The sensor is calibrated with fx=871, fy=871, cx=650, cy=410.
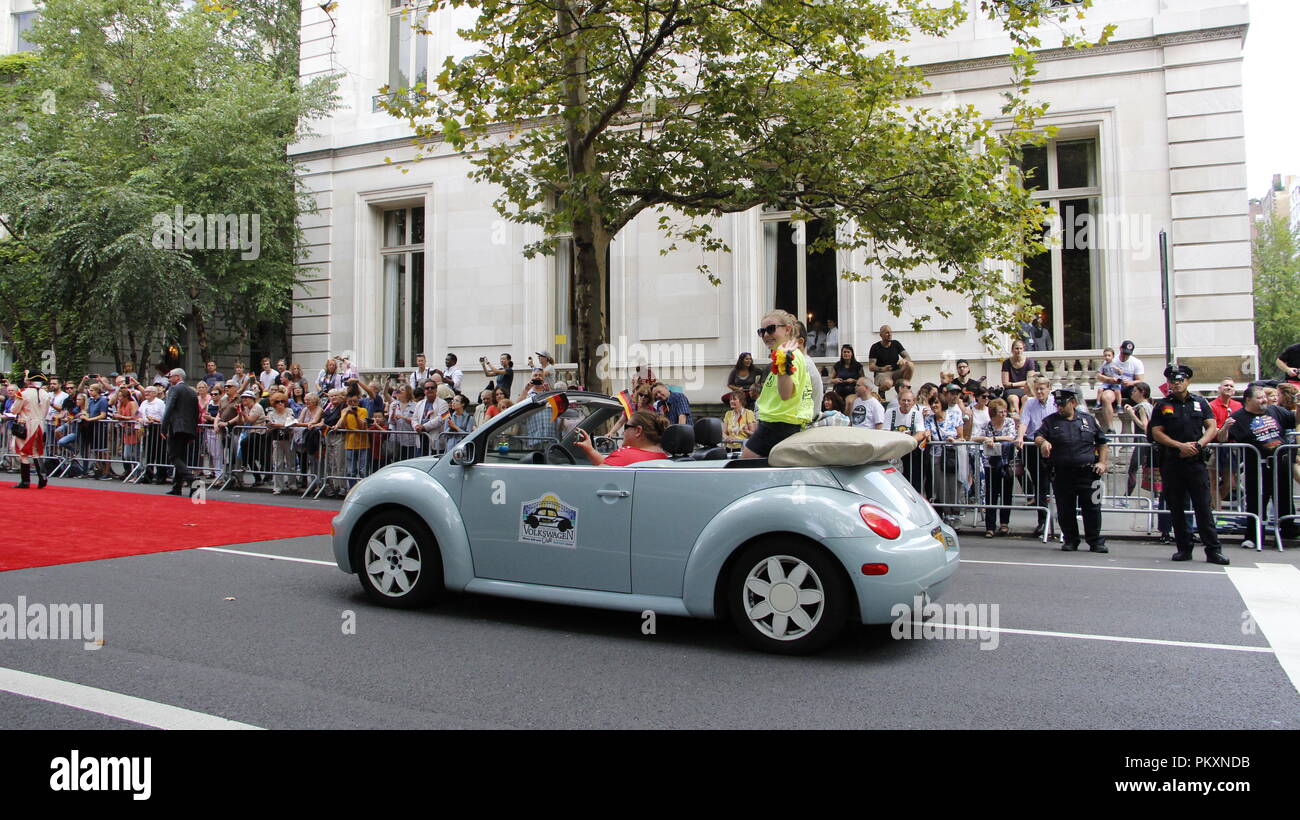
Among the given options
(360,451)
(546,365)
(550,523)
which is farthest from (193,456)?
(550,523)

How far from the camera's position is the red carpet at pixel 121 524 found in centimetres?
852

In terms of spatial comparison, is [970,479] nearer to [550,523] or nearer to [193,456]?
[550,523]

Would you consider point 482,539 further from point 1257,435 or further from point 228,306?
point 228,306

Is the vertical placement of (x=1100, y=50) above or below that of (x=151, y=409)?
above

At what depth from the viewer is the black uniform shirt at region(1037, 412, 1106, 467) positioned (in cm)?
955

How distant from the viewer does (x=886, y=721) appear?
4.01m

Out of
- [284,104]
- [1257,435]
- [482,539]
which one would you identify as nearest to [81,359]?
[284,104]

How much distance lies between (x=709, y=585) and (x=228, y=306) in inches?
784

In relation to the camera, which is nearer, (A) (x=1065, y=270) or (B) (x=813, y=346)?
(A) (x=1065, y=270)

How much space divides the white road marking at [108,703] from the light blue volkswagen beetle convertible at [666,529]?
7.04 feet

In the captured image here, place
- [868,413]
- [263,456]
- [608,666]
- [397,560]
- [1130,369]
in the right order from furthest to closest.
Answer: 1. [263,456]
2. [1130,369]
3. [868,413]
4. [397,560]
5. [608,666]

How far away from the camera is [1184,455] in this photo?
8828mm

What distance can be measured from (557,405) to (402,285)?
17.3m
